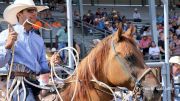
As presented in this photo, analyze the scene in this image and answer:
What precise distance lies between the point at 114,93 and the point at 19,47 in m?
0.97

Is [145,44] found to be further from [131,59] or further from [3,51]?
[3,51]

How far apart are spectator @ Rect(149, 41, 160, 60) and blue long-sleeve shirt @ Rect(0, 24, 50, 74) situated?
11.9 meters

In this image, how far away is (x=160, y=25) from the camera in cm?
2219

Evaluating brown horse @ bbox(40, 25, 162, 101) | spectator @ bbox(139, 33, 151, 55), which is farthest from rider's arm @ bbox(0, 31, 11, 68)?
spectator @ bbox(139, 33, 151, 55)

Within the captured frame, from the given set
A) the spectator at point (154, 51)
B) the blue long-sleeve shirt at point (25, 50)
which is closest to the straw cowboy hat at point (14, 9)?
the blue long-sleeve shirt at point (25, 50)

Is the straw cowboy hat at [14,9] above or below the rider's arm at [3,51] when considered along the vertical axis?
above

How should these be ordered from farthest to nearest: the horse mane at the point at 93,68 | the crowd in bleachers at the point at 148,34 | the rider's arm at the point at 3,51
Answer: the crowd in bleachers at the point at 148,34, the horse mane at the point at 93,68, the rider's arm at the point at 3,51

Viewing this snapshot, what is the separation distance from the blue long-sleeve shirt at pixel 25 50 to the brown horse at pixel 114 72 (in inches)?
16.6

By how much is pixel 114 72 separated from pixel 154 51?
492 inches

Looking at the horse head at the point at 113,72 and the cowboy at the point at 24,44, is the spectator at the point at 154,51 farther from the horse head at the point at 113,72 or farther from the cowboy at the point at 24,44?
the cowboy at the point at 24,44

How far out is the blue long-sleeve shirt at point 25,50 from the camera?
4.51 m

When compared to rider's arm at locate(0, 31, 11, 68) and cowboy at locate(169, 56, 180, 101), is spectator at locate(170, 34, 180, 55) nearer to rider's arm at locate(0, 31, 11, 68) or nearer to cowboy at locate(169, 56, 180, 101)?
cowboy at locate(169, 56, 180, 101)

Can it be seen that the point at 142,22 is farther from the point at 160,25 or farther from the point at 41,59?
the point at 41,59

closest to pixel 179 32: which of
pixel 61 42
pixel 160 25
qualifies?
pixel 160 25
